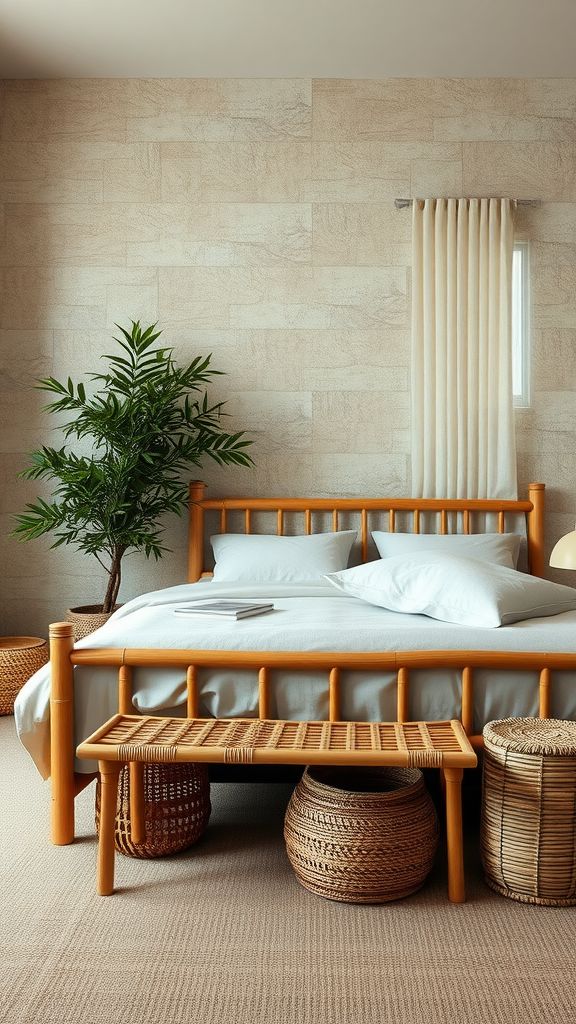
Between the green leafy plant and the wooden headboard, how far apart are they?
0.15 meters

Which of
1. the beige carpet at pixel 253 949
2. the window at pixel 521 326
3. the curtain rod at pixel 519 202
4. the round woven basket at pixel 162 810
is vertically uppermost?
the curtain rod at pixel 519 202

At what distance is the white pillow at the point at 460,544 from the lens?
356cm

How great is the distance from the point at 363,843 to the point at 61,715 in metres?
0.84

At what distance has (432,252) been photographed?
3.92 meters

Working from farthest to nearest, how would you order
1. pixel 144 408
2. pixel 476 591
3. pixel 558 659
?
1. pixel 144 408
2. pixel 476 591
3. pixel 558 659

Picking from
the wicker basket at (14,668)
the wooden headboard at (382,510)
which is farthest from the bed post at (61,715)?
the wooden headboard at (382,510)

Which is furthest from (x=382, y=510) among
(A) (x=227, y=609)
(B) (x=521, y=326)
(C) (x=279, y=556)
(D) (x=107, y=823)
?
(D) (x=107, y=823)

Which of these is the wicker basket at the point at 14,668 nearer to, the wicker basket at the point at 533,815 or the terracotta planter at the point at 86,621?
the terracotta planter at the point at 86,621

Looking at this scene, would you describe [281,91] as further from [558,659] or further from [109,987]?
[109,987]

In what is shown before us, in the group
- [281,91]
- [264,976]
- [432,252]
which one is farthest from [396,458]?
[264,976]

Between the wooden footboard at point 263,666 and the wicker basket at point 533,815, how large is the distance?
174 mm

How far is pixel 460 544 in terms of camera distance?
3.63 meters

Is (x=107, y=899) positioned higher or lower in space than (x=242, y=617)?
lower

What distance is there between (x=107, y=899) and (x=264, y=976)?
0.49m
